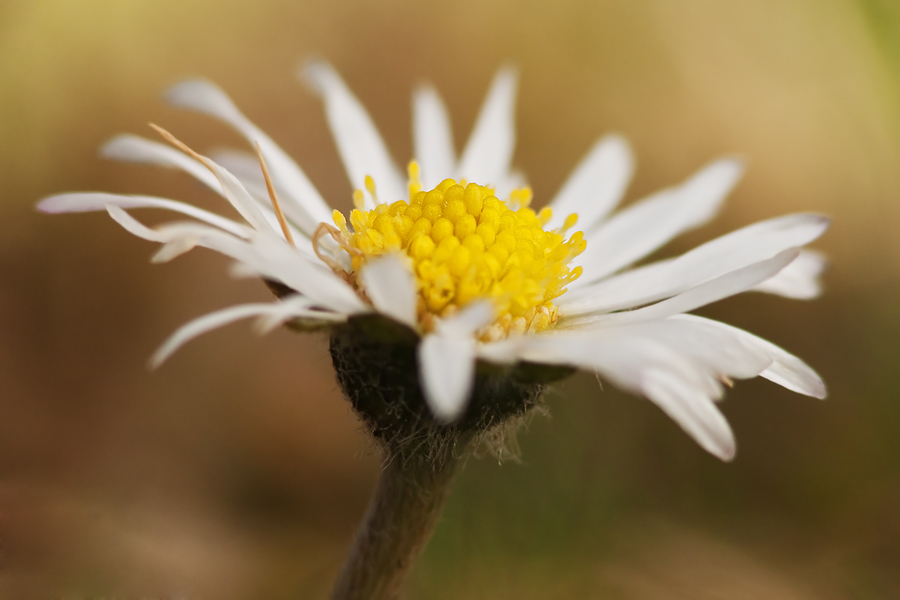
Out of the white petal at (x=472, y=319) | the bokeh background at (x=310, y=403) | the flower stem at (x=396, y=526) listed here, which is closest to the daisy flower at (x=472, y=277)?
the white petal at (x=472, y=319)

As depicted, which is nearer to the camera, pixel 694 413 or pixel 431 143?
pixel 694 413

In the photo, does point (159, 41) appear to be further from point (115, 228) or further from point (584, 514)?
point (584, 514)

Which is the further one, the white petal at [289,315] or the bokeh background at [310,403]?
the bokeh background at [310,403]

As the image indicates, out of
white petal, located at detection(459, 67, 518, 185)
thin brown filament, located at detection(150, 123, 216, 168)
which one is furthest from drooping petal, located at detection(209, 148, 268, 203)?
white petal, located at detection(459, 67, 518, 185)

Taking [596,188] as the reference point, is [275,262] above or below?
below

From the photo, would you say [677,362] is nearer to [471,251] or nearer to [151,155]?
[471,251]

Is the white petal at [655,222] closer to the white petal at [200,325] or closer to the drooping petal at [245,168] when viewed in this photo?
the drooping petal at [245,168]

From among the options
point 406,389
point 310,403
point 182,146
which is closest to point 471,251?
point 406,389

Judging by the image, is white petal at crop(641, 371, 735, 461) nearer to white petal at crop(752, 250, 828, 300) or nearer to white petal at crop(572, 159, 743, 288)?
white petal at crop(752, 250, 828, 300)
